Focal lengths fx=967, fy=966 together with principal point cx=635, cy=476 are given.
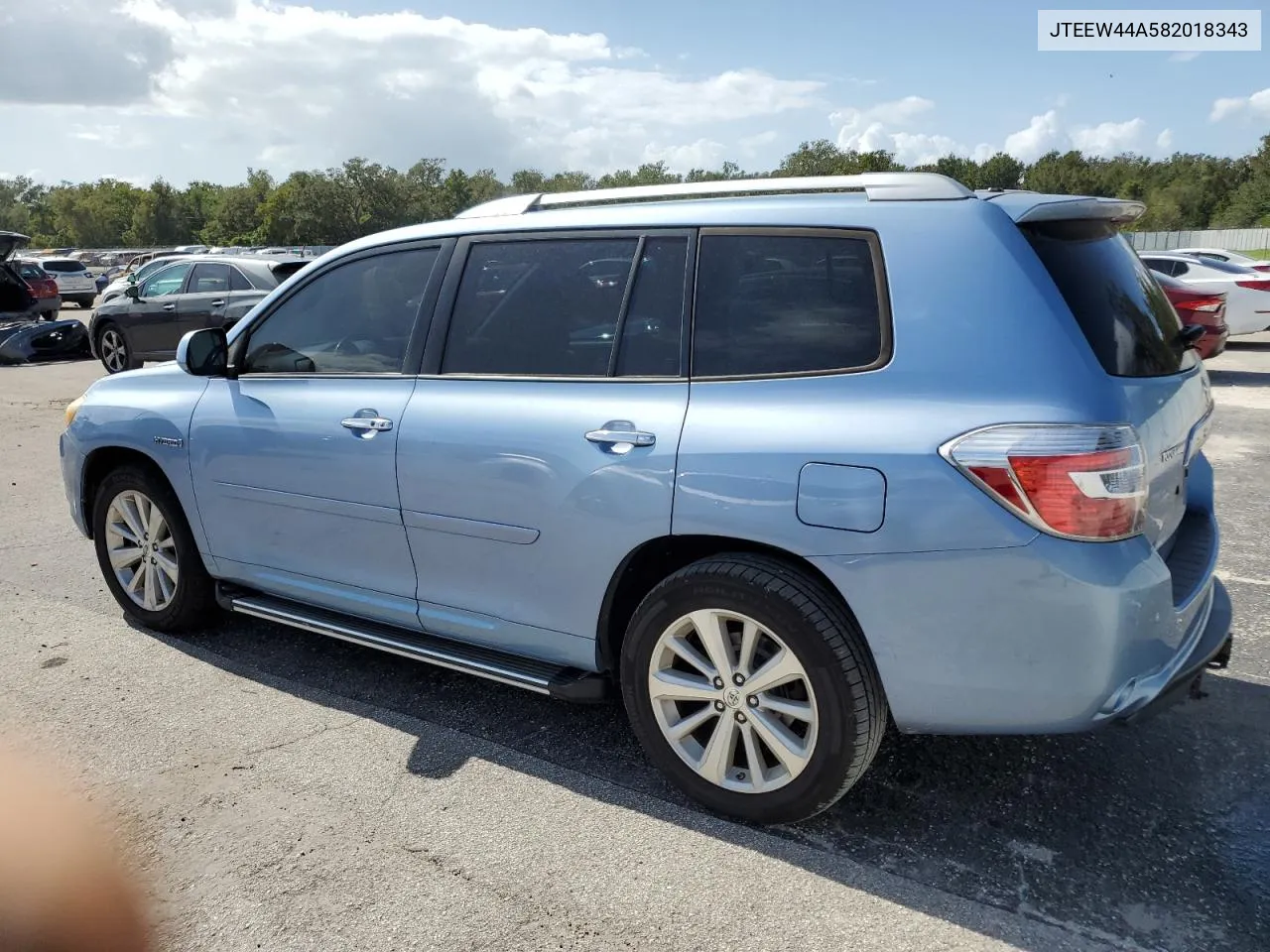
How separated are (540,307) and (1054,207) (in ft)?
5.38

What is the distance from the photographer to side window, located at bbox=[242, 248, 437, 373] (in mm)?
3662

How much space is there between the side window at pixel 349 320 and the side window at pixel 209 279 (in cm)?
1010

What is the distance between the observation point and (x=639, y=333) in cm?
307

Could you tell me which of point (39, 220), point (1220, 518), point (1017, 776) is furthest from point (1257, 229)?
point (39, 220)

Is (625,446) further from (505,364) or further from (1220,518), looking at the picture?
(1220,518)

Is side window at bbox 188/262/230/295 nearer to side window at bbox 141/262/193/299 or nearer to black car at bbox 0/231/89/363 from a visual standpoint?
side window at bbox 141/262/193/299

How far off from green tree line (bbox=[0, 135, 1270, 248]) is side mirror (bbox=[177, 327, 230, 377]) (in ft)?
168

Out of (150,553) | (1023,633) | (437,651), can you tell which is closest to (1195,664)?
(1023,633)

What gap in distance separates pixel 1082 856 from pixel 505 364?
233cm

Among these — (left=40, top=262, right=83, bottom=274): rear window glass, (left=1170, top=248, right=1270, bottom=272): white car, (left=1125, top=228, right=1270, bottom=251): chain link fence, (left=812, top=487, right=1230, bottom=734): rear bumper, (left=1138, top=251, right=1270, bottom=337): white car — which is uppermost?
(left=40, top=262, right=83, bottom=274): rear window glass

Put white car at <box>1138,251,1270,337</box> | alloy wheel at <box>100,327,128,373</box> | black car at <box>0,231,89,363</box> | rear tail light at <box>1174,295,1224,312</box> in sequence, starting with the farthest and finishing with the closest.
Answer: black car at <box>0,231,89,363</box>, white car at <box>1138,251,1270,337</box>, alloy wheel at <box>100,327,128,373</box>, rear tail light at <box>1174,295,1224,312</box>

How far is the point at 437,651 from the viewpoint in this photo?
3449mm

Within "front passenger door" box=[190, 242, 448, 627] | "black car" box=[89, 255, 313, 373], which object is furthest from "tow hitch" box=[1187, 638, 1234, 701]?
"black car" box=[89, 255, 313, 373]

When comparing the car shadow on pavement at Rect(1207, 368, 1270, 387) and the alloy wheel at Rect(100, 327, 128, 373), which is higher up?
the alloy wheel at Rect(100, 327, 128, 373)
